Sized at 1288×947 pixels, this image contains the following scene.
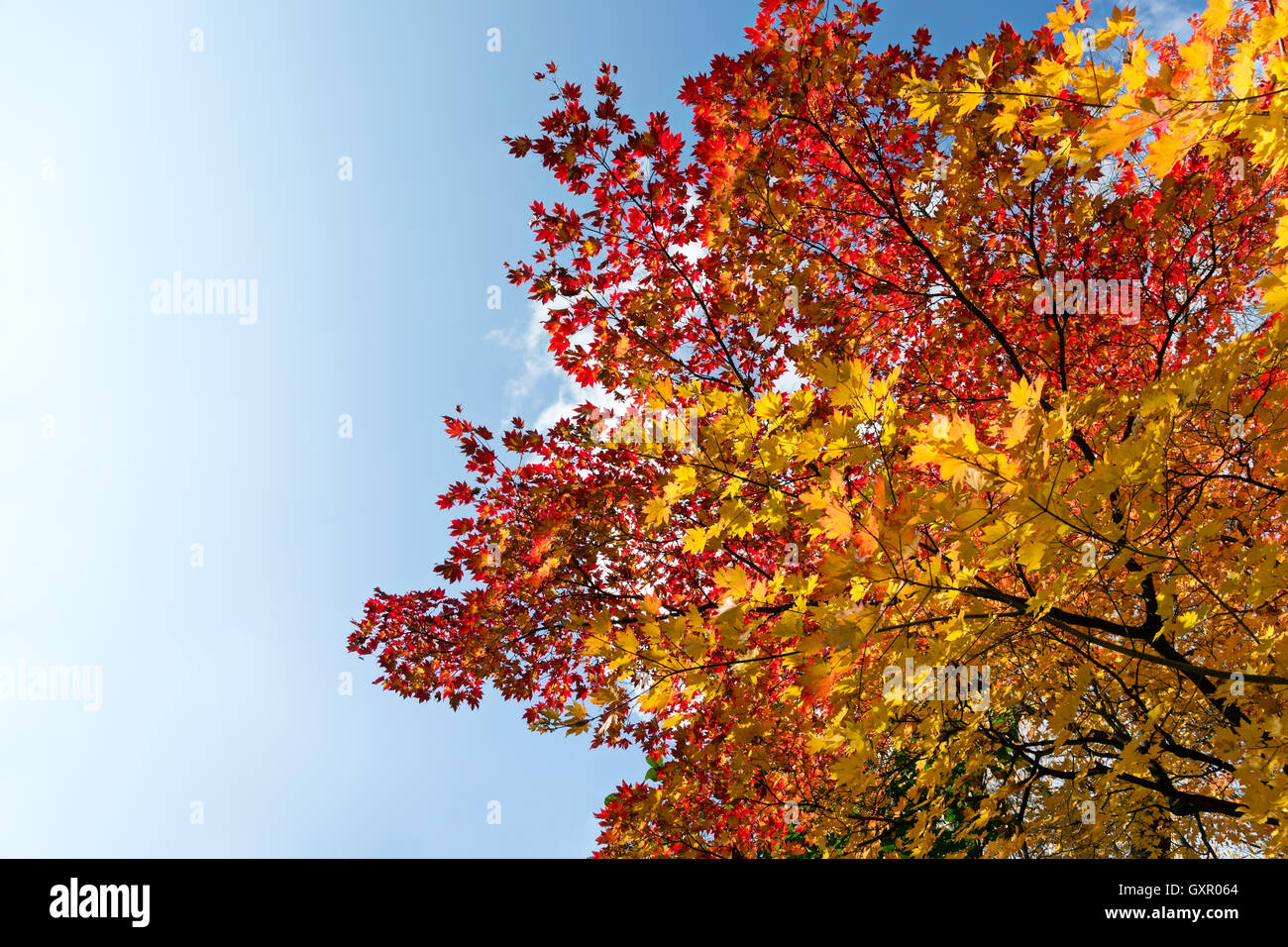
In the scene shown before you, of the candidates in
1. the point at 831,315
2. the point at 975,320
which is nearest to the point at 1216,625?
the point at 975,320

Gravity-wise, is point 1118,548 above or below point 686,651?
above

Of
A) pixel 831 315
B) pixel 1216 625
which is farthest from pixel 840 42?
pixel 1216 625

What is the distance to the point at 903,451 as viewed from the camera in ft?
12.5

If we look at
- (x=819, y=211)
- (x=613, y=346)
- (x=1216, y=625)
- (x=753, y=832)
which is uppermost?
(x=819, y=211)

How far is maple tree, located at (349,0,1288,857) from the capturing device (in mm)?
2419

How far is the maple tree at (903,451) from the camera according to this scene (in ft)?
7.94

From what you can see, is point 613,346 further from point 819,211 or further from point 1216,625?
point 1216,625

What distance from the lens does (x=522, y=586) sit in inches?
204
